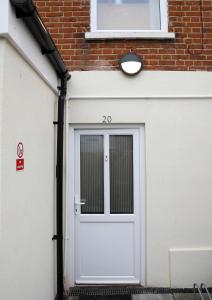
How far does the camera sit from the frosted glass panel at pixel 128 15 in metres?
4.76

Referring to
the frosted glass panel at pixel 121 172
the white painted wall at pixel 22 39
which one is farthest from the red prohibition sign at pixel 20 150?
the frosted glass panel at pixel 121 172

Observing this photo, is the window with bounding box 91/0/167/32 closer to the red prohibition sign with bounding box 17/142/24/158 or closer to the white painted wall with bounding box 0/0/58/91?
the white painted wall with bounding box 0/0/58/91

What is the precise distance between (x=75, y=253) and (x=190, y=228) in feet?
Answer: 5.77

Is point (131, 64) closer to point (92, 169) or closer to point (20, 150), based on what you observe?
point (92, 169)

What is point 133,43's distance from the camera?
181 inches

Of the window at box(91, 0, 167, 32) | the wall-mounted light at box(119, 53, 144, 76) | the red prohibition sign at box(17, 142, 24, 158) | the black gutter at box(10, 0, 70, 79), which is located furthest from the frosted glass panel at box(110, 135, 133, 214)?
the red prohibition sign at box(17, 142, 24, 158)

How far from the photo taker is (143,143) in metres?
4.60

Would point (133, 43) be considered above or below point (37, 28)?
above

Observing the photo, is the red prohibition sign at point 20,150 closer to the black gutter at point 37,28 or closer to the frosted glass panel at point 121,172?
the black gutter at point 37,28

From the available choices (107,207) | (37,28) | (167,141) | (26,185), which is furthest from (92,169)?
(37,28)

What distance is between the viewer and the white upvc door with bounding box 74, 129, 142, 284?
460 centimetres

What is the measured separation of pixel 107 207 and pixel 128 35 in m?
2.60

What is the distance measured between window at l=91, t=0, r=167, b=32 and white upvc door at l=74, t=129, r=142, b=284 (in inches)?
64.1

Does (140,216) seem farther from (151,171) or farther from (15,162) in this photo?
(15,162)
